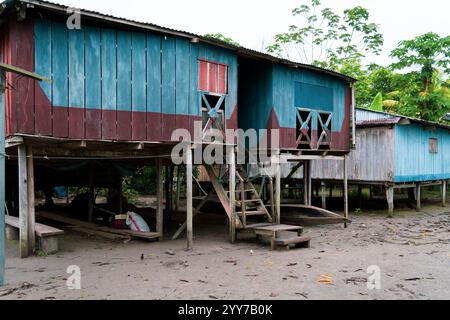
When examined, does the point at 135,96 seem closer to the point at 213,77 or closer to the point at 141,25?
the point at 141,25

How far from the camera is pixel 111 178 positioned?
16.0 m

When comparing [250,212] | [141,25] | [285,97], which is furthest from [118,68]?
Answer: [285,97]

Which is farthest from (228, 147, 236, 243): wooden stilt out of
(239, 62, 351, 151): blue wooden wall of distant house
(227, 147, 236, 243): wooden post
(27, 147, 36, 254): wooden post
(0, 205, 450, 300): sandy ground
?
(27, 147, 36, 254): wooden post

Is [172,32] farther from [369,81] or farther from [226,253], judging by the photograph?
[369,81]

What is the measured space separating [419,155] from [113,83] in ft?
46.7

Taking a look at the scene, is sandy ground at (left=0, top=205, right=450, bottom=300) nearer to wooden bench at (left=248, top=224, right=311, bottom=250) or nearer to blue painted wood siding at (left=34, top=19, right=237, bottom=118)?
wooden bench at (left=248, top=224, right=311, bottom=250)

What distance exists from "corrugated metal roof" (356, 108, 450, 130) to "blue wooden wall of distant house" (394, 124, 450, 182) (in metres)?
0.39

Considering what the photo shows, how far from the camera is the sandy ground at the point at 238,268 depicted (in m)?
6.74

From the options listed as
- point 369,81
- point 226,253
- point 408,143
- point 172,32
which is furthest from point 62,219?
point 369,81

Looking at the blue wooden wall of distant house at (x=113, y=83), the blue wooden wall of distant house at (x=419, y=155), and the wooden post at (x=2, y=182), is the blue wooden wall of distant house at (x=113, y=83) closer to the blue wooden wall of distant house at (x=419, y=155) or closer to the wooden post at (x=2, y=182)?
the wooden post at (x=2, y=182)

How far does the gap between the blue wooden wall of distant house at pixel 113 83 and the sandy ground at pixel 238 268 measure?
2.86m

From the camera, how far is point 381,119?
1755cm

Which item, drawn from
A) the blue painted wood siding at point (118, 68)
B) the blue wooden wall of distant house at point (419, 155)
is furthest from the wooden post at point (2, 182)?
the blue wooden wall of distant house at point (419, 155)

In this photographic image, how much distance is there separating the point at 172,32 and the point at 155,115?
2.09 m
